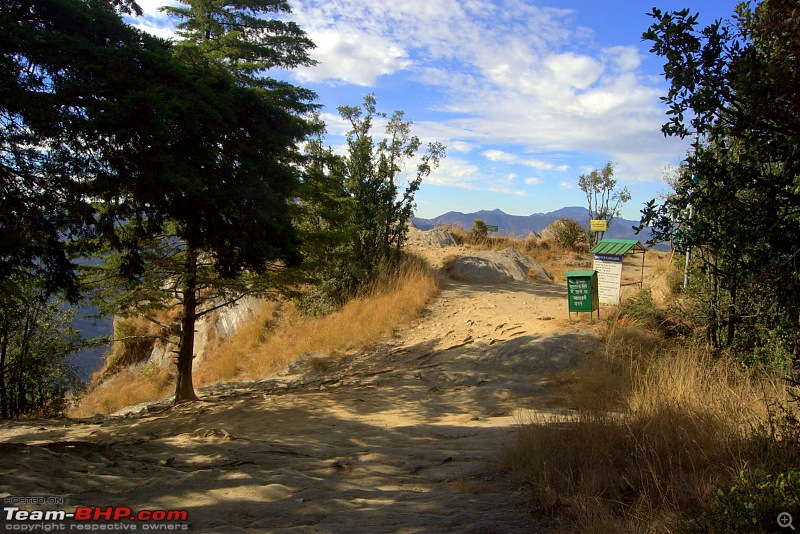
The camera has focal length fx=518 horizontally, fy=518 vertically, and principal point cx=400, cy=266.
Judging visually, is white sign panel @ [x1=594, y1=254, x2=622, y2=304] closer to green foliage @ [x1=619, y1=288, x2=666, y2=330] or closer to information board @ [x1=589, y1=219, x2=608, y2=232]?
green foliage @ [x1=619, y1=288, x2=666, y2=330]

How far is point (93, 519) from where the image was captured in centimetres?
365

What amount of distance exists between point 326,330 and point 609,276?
716 centimetres

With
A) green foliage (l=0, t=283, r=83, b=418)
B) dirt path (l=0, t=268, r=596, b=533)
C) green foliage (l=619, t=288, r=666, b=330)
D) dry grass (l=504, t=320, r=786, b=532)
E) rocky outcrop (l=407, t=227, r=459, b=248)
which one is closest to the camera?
dry grass (l=504, t=320, r=786, b=532)

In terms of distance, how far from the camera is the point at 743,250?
3.35 metres

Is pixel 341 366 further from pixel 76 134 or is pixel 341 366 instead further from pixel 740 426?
pixel 740 426

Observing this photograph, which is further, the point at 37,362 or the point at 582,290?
the point at 582,290

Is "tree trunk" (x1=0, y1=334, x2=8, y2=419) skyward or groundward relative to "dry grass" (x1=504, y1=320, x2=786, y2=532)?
groundward

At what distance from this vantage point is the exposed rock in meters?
17.3

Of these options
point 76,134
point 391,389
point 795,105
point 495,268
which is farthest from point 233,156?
point 495,268

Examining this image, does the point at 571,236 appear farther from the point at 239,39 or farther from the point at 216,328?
the point at 239,39

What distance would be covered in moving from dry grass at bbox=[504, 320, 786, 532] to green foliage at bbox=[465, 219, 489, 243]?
1972cm

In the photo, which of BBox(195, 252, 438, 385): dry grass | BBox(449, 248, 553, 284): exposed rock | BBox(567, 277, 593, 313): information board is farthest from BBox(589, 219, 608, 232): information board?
BBox(567, 277, 593, 313): information board

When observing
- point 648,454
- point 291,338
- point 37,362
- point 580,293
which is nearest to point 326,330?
point 291,338

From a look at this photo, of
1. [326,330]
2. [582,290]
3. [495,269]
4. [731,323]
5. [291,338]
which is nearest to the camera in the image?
[731,323]
